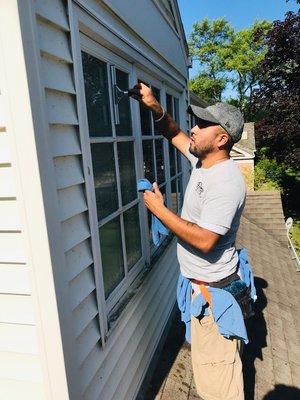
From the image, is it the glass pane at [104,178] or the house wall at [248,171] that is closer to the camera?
the glass pane at [104,178]

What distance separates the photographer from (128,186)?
275cm

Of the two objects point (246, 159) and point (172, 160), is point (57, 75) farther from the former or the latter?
point (246, 159)

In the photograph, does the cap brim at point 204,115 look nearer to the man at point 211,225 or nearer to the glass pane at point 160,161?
the man at point 211,225

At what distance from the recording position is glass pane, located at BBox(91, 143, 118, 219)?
215 centimetres

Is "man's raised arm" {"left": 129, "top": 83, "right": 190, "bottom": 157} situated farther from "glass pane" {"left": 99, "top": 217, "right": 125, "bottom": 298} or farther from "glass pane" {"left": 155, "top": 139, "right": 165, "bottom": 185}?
"glass pane" {"left": 99, "top": 217, "right": 125, "bottom": 298}

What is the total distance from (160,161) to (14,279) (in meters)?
2.56

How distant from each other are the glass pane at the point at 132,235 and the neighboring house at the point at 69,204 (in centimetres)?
2

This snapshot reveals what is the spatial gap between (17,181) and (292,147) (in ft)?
53.7

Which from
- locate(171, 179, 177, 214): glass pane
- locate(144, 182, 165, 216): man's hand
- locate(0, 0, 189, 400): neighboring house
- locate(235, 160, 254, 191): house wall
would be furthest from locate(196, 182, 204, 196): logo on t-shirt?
locate(235, 160, 254, 191): house wall

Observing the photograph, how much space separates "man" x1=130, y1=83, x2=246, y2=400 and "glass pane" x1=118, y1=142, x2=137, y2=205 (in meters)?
0.42

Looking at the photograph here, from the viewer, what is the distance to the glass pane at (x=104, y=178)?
215 cm

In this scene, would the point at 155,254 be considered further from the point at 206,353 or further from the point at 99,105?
the point at 99,105

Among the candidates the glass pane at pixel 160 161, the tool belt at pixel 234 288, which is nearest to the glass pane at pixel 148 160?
the glass pane at pixel 160 161

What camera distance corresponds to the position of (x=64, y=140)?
168 centimetres
